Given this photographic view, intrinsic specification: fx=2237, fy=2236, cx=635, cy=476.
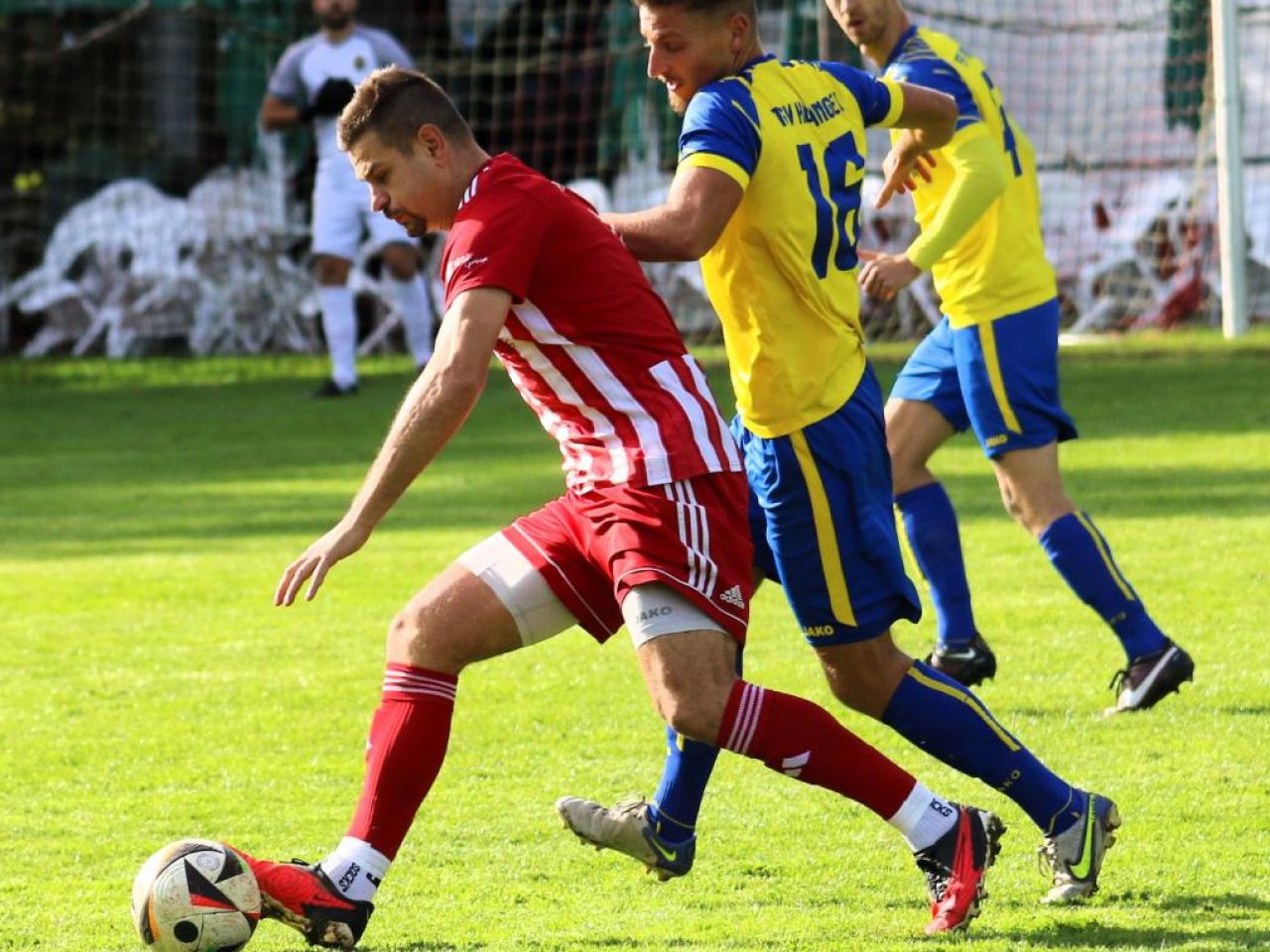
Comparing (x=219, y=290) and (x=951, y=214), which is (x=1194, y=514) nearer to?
(x=951, y=214)

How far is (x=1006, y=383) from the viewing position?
6.42m

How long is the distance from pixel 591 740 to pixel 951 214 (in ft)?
5.52

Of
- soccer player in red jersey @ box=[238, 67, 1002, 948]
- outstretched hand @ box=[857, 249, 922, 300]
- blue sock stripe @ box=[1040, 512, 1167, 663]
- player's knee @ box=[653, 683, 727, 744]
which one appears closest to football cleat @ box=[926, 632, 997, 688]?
blue sock stripe @ box=[1040, 512, 1167, 663]

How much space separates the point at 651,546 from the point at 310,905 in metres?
0.92

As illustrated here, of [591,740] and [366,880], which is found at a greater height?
[366,880]

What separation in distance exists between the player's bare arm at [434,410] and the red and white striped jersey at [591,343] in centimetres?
9

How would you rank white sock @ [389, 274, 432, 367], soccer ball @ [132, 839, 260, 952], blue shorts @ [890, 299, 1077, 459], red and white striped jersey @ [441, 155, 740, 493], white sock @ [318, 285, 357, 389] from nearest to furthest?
soccer ball @ [132, 839, 260, 952]
red and white striped jersey @ [441, 155, 740, 493]
blue shorts @ [890, 299, 1077, 459]
white sock @ [318, 285, 357, 389]
white sock @ [389, 274, 432, 367]

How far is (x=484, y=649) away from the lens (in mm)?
4344

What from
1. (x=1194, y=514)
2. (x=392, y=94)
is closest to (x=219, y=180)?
(x=1194, y=514)

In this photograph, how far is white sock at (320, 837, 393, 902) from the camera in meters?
4.18

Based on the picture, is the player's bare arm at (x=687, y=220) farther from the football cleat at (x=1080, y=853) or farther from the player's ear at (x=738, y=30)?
the football cleat at (x=1080, y=853)

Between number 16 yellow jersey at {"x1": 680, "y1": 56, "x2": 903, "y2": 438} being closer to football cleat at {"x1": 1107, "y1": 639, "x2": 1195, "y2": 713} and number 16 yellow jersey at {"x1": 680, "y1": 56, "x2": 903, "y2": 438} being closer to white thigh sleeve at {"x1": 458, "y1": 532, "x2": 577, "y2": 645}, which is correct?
white thigh sleeve at {"x1": 458, "y1": 532, "x2": 577, "y2": 645}

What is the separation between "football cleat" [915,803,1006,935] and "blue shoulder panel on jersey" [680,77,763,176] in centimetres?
136

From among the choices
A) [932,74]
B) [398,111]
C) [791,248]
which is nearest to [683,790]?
[791,248]
